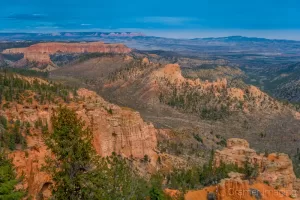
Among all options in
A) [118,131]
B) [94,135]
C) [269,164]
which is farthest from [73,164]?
[118,131]

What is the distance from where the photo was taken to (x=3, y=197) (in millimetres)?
20109

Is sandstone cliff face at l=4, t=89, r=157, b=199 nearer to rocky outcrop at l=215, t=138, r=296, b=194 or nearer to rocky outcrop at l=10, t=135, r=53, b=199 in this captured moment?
rocky outcrop at l=10, t=135, r=53, b=199

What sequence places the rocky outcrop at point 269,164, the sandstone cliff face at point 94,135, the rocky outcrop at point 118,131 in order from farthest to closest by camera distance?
the rocky outcrop at point 118,131
the rocky outcrop at point 269,164
the sandstone cliff face at point 94,135

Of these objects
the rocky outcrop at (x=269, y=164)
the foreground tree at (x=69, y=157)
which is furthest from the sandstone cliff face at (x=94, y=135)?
the rocky outcrop at (x=269, y=164)

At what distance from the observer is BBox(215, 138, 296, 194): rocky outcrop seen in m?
36.4

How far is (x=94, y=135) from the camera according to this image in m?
45.5

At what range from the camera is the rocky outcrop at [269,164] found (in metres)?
36.4

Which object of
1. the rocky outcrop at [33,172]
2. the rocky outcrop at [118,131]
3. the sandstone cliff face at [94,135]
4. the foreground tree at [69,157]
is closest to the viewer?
the foreground tree at [69,157]

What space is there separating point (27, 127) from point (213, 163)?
83.3 feet

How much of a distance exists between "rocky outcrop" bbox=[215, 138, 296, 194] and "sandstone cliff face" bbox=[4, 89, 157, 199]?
1096cm

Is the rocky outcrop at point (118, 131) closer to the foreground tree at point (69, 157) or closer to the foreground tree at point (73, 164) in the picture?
the foreground tree at point (73, 164)

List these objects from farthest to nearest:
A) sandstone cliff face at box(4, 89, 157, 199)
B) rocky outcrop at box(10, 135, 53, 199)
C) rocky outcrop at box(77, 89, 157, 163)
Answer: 1. rocky outcrop at box(77, 89, 157, 163)
2. sandstone cliff face at box(4, 89, 157, 199)
3. rocky outcrop at box(10, 135, 53, 199)

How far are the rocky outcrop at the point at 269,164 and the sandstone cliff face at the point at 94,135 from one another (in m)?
11.0

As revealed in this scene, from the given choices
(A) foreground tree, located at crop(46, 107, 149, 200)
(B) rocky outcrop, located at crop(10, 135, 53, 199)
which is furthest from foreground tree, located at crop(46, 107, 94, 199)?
(B) rocky outcrop, located at crop(10, 135, 53, 199)
